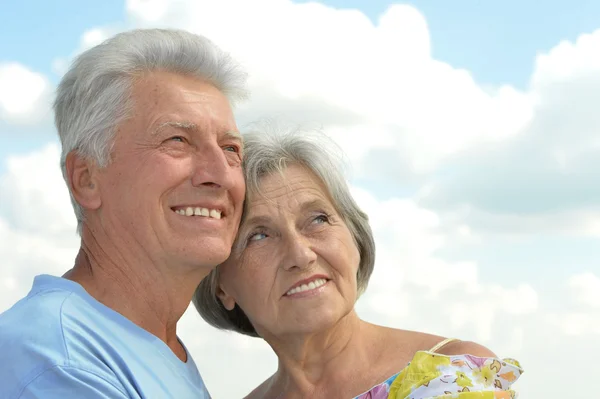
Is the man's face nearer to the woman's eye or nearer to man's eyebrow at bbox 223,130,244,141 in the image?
man's eyebrow at bbox 223,130,244,141

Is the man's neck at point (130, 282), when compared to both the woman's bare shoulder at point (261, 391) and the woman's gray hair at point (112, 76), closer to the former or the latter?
the woman's gray hair at point (112, 76)

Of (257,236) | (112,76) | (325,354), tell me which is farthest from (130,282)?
(325,354)

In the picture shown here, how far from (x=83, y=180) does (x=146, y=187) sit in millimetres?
339

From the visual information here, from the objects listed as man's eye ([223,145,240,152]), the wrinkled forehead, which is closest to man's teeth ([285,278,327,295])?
the wrinkled forehead

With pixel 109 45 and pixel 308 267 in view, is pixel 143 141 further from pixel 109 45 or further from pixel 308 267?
pixel 308 267

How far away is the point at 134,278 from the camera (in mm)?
3273

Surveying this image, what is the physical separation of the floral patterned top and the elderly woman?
229mm

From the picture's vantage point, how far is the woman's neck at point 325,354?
362 centimetres

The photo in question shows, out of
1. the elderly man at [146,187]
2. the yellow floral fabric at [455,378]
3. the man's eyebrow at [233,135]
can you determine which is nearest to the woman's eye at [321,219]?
the elderly man at [146,187]

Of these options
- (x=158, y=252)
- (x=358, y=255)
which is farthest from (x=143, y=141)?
(x=358, y=255)

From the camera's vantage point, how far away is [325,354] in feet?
12.1

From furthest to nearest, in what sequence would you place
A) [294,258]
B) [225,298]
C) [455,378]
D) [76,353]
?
[225,298]
[294,258]
[455,378]
[76,353]

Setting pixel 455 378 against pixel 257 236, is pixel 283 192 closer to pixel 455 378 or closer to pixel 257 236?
pixel 257 236

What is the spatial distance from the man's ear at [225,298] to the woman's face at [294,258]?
212 mm
